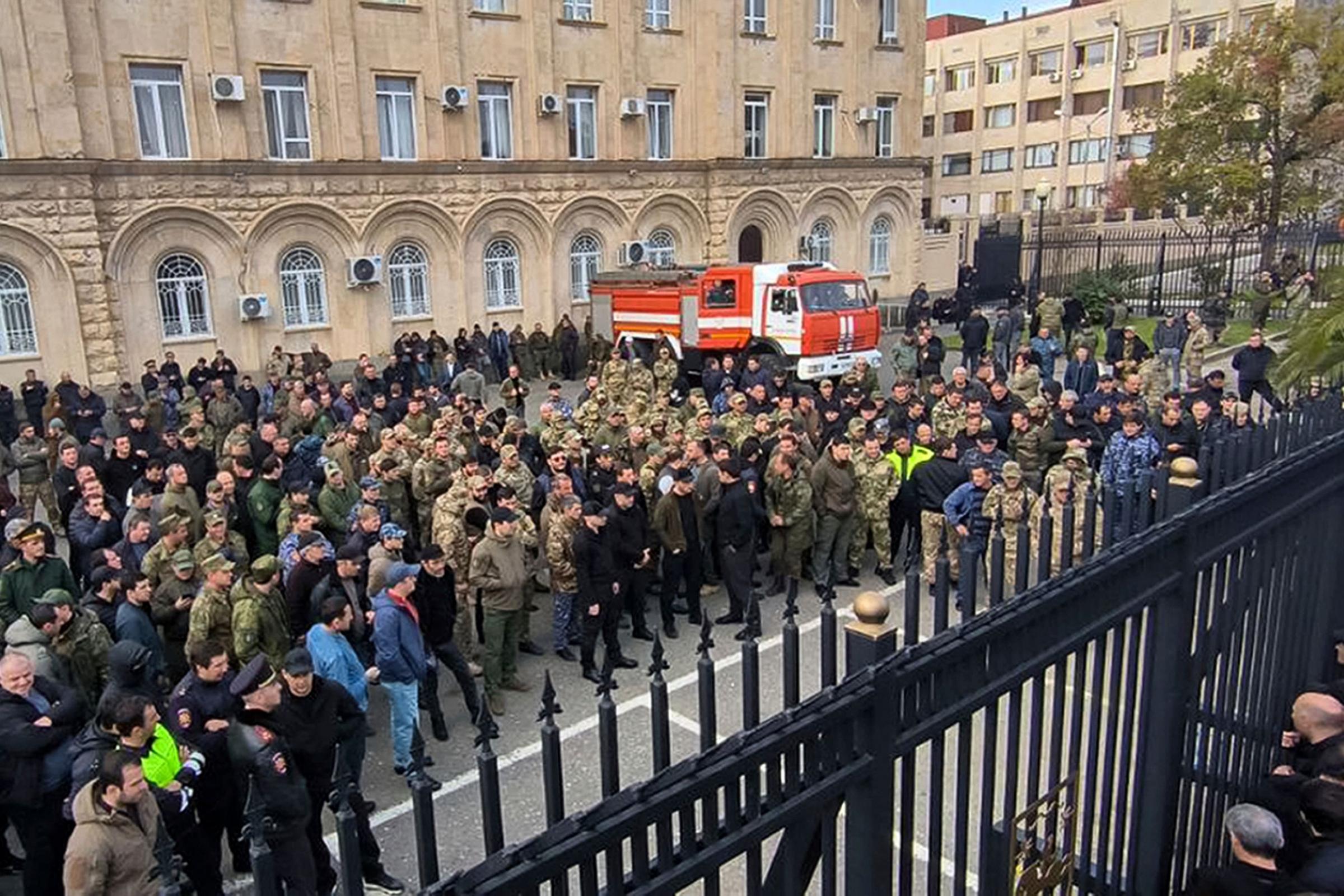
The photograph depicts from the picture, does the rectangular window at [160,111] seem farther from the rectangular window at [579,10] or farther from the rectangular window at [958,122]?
the rectangular window at [958,122]

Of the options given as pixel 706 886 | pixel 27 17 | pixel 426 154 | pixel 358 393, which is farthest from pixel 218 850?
pixel 426 154

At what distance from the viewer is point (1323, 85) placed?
1141 inches

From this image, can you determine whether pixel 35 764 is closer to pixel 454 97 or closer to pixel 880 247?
pixel 454 97

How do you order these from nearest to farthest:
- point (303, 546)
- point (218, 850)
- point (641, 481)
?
point (218, 850), point (303, 546), point (641, 481)

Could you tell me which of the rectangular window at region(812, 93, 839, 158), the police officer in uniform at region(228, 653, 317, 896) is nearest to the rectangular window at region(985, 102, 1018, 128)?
the rectangular window at region(812, 93, 839, 158)

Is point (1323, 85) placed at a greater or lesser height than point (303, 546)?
greater

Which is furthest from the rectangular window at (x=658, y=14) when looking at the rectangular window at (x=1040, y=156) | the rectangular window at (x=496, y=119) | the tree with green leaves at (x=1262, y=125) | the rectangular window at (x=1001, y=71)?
the rectangular window at (x=1001, y=71)

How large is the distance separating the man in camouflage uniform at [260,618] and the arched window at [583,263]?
23.2 m

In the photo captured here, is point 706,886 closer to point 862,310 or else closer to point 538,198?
point 862,310

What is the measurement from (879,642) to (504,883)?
1132mm

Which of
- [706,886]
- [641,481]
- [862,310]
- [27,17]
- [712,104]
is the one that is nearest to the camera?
[706,886]

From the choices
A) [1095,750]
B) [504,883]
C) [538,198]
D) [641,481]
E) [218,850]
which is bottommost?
[218,850]

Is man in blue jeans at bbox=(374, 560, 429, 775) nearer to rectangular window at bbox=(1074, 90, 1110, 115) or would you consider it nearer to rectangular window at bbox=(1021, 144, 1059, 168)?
rectangular window at bbox=(1074, 90, 1110, 115)

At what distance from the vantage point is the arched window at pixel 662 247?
31.2 m
